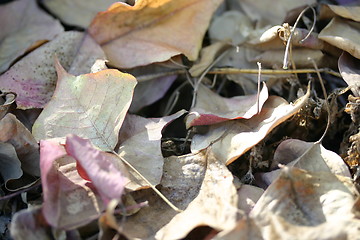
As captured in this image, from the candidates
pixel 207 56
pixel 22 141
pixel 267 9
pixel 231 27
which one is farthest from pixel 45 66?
pixel 267 9

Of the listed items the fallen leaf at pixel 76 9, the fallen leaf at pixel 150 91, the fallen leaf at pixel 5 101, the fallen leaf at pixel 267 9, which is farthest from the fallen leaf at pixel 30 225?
the fallen leaf at pixel 267 9

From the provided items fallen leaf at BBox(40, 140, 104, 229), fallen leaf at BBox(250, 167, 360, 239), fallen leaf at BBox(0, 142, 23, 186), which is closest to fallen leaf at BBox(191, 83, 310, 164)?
fallen leaf at BBox(250, 167, 360, 239)

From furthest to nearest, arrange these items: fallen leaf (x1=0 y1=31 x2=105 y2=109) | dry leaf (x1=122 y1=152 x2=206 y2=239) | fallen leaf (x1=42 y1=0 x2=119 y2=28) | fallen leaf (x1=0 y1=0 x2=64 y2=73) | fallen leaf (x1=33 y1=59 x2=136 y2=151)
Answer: fallen leaf (x1=42 y1=0 x2=119 y2=28) → fallen leaf (x1=0 y1=0 x2=64 y2=73) → fallen leaf (x1=0 y1=31 x2=105 y2=109) → fallen leaf (x1=33 y1=59 x2=136 y2=151) → dry leaf (x1=122 y1=152 x2=206 y2=239)

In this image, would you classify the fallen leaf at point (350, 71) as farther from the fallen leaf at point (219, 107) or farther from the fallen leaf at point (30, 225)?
the fallen leaf at point (30, 225)

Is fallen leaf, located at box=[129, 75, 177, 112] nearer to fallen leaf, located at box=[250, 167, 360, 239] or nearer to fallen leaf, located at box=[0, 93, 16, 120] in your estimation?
fallen leaf, located at box=[0, 93, 16, 120]

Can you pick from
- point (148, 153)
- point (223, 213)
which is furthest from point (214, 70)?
point (223, 213)

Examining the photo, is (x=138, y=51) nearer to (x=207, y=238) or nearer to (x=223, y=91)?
(x=223, y=91)
